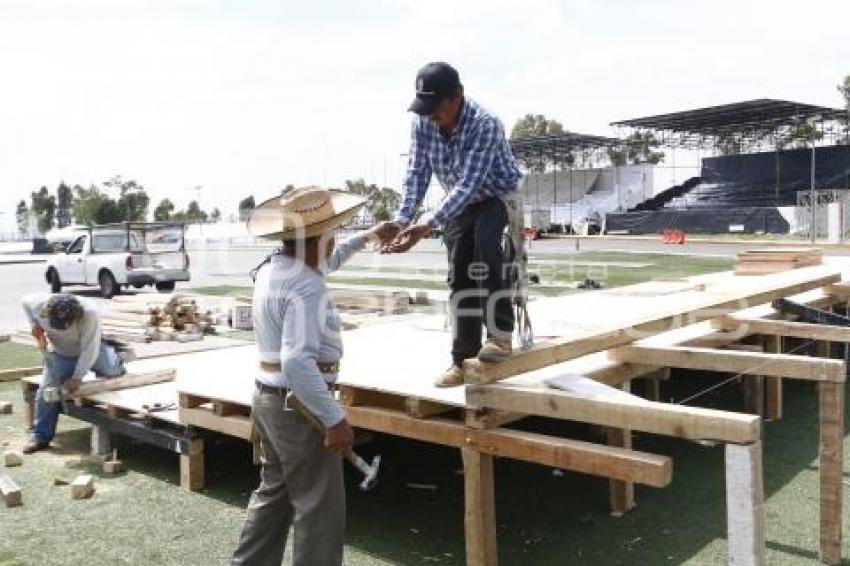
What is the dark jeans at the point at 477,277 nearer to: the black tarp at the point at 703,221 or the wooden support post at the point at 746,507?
the wooden support post at the point at 746,507

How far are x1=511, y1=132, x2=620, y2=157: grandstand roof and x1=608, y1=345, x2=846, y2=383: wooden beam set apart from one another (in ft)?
187

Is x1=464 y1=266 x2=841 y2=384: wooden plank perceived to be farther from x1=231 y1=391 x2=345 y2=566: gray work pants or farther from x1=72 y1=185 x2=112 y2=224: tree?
x1=72 y1=185 x2=112 y2=224: tree

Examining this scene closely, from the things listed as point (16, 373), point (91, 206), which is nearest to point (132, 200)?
point (91, 206)

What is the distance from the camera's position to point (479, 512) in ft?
14.1

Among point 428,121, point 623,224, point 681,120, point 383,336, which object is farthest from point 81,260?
point 681,120

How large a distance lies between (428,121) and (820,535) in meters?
3.05

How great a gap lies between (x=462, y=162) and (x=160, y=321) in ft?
34.0

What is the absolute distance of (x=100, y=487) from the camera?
19.7ft

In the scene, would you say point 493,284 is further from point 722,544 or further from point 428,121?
point 722,544

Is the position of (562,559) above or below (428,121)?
below

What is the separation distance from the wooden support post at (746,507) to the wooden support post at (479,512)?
4.11 ft

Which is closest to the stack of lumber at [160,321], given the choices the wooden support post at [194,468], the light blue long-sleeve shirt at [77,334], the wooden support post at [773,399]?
the light blue long-sleeve shirt at [77,334]

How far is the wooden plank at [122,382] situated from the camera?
22.1 ft

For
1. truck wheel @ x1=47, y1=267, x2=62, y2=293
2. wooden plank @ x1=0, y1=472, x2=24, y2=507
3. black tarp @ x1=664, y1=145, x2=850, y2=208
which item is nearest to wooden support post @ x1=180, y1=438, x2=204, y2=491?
wooden plank @ x1=0, y1=472, x2=24, y2=507
